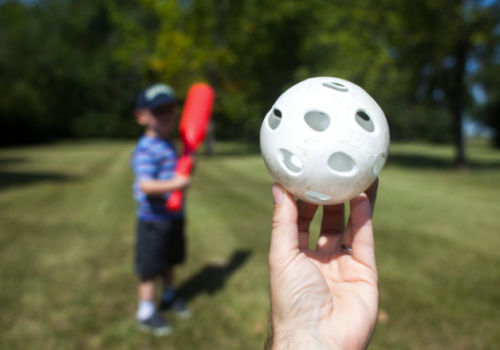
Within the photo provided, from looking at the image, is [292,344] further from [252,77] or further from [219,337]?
[252,77]

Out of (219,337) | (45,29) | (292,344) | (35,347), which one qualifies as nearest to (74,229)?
(35,347)

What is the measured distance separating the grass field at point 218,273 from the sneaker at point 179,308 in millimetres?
95

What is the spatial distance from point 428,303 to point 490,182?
10136mm

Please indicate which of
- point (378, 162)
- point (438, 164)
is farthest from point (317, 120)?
point (438, 164)

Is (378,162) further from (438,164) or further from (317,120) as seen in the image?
(438,164)

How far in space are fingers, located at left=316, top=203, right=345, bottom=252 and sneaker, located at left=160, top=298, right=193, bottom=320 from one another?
2366 millimetres

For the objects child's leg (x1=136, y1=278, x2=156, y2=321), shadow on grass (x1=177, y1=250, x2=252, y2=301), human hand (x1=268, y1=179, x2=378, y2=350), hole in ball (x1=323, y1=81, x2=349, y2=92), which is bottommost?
shadow on grass (x1=177, y1=250, x2=252, y2=301)

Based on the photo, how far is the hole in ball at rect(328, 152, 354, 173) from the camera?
1.68m

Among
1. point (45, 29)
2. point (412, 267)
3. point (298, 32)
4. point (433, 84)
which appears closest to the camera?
point (412, 267)

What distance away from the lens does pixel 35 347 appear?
134 inches

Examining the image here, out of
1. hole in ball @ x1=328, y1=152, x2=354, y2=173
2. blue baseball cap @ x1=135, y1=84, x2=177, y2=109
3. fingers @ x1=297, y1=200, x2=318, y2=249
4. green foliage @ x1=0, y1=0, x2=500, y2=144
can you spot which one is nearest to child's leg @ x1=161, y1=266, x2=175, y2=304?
blue baseball cap @ x1=135, y1=84, x2=177, y2=109

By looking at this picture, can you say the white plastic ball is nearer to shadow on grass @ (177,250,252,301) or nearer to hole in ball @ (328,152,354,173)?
hole in ball @ (328,152,354,173)

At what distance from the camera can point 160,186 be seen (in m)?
3.54

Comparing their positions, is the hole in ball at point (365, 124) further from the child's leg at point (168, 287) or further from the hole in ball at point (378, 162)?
the child's leg at point (168, 287)
